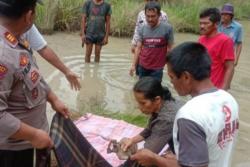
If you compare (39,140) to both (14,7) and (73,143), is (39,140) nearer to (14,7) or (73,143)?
(14,7)

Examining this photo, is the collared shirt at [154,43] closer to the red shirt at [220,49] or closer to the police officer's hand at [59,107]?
the red shirt at [220,49]

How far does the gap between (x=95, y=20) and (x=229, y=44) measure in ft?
12.7

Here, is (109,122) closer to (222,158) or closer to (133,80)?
(133,80)

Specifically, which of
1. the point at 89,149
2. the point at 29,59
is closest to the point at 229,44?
the point at 89,149

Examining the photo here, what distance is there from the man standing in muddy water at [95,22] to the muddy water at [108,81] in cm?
43

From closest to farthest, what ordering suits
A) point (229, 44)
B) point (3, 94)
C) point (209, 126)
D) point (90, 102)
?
point (209, 126) → point (3, 94) → point (229, 44) → point (90, 102)

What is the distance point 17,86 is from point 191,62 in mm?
948

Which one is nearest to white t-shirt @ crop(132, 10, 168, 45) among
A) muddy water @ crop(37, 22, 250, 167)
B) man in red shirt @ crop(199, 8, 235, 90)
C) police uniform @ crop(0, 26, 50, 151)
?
muddy water @ crop(37, 22, 250, 167)

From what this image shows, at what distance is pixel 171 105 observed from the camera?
3.08 metres

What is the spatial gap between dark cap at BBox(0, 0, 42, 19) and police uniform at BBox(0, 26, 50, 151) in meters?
0.09

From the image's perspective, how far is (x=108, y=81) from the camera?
7.18 metres

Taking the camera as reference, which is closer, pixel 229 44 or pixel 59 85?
pixel 229 44

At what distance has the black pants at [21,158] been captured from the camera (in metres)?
2.69

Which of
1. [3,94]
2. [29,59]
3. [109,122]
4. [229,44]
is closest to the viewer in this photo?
[3,94]
